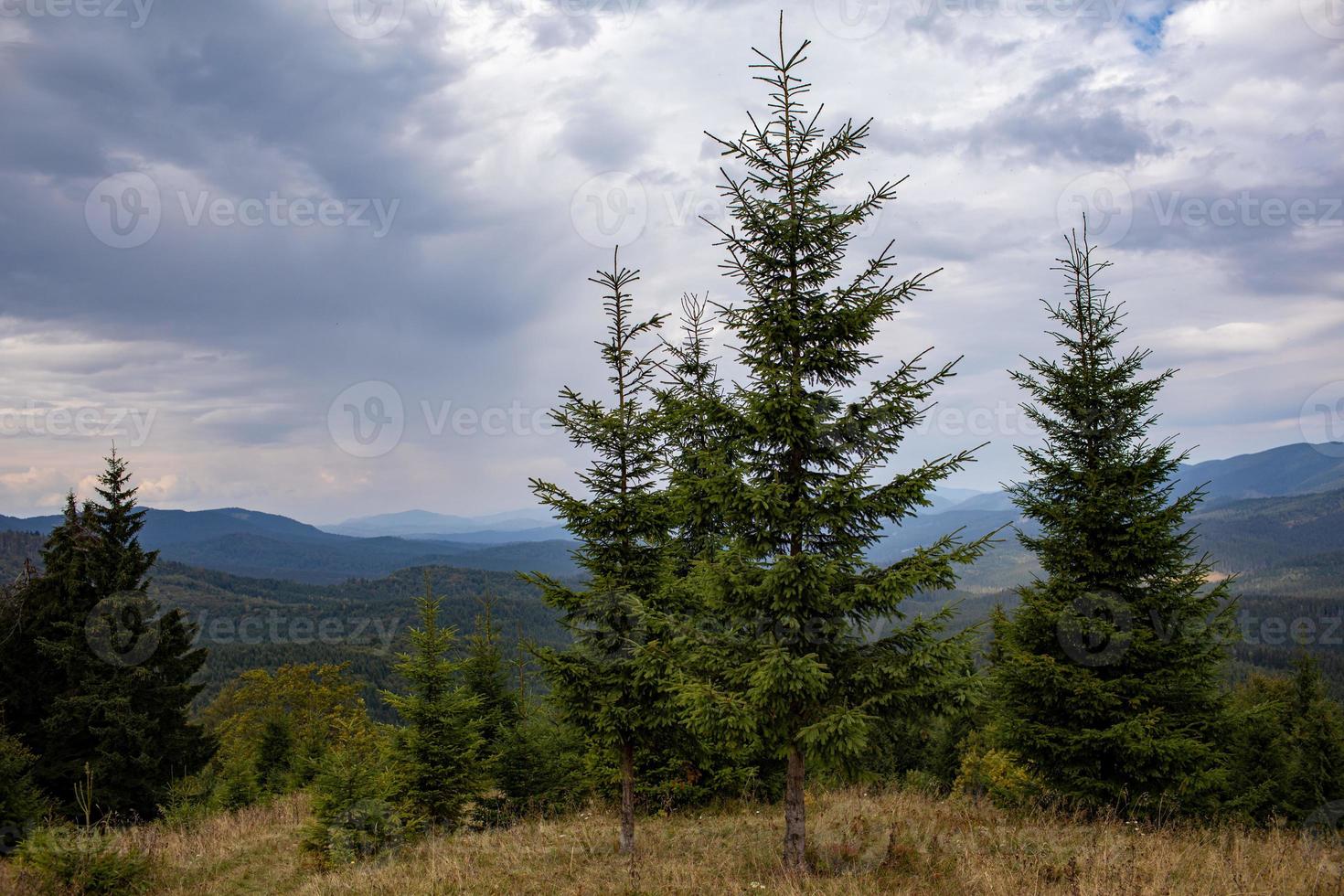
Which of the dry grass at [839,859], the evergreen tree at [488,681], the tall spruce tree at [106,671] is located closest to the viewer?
the dry grass at [839,859]

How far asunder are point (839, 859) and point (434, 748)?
9766 mm

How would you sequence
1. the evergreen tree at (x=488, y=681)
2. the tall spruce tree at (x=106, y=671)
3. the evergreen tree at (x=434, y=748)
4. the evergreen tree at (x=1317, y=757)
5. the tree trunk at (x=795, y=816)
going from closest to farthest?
the tree trunk at (x=795, y=816)
the evergreen tree at (x=434, y=748)
the evergreen tree at (x=488, y=681)
the tall spruce tree at (x=106, y=671)
the evergreen tree at (x=1317, y=757)

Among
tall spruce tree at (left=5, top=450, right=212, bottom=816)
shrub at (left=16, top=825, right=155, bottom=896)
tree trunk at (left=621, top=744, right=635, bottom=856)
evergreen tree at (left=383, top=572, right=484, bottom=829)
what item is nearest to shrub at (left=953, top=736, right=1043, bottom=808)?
tree trunk at (left=621, top=744, right=635, bottom=856)

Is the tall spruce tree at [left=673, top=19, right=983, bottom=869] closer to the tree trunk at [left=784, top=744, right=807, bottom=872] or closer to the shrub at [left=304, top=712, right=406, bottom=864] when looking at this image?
the tree trunk at [left=784, top=744, right=807, bottom=872]

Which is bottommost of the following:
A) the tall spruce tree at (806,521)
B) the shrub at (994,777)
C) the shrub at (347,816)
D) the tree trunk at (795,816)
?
the shrub at (994,777)

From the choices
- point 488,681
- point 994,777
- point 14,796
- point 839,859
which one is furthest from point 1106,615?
point 994,777

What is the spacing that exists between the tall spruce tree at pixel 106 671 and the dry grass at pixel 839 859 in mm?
14024

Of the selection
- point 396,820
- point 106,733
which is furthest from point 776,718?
point 106,733

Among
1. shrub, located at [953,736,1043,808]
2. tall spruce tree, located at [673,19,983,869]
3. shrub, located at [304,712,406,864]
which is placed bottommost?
shrub, located at [953,736,1043,808]

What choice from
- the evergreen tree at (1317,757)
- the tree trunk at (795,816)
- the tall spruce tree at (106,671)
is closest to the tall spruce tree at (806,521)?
the tree trunk at (795,816)

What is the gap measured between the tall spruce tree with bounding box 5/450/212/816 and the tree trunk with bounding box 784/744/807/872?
2717cm

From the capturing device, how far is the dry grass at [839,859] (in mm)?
7238

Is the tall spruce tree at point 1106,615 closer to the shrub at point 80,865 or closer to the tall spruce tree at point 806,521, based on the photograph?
the tall spruce tree at point 806,521

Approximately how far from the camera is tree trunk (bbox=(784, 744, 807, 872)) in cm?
810
